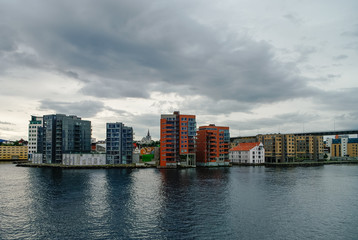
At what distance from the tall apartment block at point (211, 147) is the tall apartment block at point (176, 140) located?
14.1 m

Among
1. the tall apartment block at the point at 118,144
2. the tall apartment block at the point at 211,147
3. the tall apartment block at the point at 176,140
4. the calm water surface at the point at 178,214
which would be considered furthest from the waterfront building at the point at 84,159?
the calm water surface at the point at 178,214

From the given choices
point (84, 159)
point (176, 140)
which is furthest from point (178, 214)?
point (84, 159)

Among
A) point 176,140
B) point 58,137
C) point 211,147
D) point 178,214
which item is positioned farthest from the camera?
point 58,137

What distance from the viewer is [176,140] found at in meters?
168

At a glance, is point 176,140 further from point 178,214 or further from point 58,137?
point 178,214

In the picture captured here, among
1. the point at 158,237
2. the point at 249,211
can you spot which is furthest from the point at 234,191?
the point at 158,237

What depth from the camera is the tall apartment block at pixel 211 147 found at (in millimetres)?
183000

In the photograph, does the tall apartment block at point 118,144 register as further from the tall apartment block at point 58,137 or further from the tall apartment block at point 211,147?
the tall apartment block at point 211,147

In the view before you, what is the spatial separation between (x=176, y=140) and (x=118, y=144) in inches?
1495

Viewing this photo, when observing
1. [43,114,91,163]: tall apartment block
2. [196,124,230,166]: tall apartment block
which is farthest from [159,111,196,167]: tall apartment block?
[43,114,91,163]: tall apartment block

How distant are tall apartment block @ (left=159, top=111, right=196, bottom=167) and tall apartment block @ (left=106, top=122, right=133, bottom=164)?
85.5 ft

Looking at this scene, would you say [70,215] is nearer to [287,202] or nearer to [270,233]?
[270,233]

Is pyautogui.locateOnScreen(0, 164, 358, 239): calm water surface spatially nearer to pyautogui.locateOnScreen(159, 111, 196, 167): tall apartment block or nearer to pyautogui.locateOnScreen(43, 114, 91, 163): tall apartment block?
pyautogui.locateOnScreen(159, 111, 196, 167): tall apartment block

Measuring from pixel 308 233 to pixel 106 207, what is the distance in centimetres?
3917
